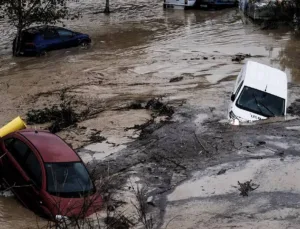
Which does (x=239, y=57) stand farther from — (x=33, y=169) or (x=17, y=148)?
(x=33, y=169)

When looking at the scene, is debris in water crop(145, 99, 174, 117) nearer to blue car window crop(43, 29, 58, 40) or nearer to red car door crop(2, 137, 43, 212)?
red car door crop(2, 137, 43, 212)

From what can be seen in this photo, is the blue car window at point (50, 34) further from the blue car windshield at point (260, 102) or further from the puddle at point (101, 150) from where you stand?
the blue car windshield at point (260, 102)

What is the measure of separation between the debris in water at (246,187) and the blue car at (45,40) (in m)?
15.4

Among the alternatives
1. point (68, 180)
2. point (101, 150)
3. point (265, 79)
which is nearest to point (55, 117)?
point (101, 150)

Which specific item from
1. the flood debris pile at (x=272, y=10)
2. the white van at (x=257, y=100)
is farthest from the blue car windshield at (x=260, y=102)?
the flood debris pile at (x=272, y=10)

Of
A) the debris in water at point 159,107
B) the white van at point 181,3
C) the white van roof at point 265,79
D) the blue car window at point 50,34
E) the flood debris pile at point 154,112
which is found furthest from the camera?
the white van at point 181,3

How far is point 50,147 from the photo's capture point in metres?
9.99

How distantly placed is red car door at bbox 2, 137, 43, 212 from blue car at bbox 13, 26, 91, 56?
45.8 feet

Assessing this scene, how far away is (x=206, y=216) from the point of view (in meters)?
9.41

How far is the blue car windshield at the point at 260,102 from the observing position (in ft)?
46.5

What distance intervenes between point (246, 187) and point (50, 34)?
1645 centimetres

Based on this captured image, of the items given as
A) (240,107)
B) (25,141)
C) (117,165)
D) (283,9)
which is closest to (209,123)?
(240,107)

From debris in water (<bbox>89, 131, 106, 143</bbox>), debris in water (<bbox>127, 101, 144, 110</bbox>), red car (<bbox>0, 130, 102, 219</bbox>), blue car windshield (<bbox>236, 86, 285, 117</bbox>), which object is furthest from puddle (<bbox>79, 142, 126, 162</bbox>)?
blue car windshield (<bbox>236, 86, 285, 117</bbox>)

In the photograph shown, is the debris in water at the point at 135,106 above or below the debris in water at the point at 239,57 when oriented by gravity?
above
